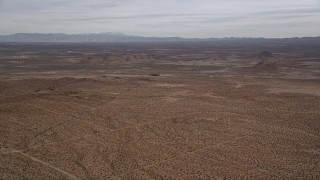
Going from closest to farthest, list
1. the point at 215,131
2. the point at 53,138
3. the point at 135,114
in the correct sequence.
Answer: the point at 53,138, the point at 215,131, the point at 135,114

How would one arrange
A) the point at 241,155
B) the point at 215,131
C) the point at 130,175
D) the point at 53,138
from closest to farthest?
1. the point at 130,175
2. the point at 241,155
3. the point at 53,138
4. the point at 215,131

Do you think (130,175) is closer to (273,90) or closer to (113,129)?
(113,129)

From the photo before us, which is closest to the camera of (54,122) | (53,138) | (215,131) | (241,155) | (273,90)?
(241,155)

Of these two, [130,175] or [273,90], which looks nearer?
[130,175]

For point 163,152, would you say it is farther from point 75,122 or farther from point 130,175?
point 75,122

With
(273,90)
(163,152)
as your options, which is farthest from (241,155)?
(273,90)

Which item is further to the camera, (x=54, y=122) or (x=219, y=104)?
(x=219, y=104)

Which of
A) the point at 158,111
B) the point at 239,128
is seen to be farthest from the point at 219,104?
the point at 239,128

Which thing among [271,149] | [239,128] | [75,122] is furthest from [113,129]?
[271,149]

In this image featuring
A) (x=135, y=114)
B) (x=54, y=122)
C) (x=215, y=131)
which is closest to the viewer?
(x=215, y=131)
